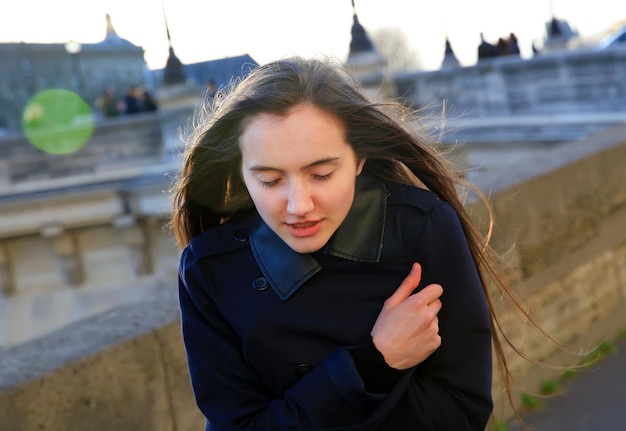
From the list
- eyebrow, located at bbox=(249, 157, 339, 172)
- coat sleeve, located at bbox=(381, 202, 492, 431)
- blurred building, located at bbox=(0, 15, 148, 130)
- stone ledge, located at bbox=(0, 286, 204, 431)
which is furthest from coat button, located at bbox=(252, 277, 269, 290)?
blurred building, located at bbox=(0, 15, 148, 130)

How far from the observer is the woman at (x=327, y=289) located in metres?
1.94

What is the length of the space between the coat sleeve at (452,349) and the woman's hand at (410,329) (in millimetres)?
49

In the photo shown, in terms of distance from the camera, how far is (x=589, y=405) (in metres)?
4.41

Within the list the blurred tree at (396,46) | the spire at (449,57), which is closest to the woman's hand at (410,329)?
the spire at (449,57)

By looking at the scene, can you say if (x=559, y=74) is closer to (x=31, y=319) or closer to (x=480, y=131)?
(x=480, y=131)

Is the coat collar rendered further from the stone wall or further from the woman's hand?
the stone wall

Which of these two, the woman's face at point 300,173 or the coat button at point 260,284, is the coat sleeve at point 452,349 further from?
the coat button at point 260,284

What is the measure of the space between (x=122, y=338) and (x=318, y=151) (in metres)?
1.33

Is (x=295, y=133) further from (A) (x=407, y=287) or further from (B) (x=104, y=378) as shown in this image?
(B) (x=104, y=378)

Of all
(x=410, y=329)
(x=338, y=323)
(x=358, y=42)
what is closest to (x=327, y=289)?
(x=338, y=323)

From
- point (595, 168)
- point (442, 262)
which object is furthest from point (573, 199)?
point (442, 262)

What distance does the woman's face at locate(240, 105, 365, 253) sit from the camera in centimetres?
194

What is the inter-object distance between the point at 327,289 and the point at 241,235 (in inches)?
9.8

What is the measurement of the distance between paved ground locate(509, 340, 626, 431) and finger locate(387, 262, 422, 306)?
2355 millimetres
